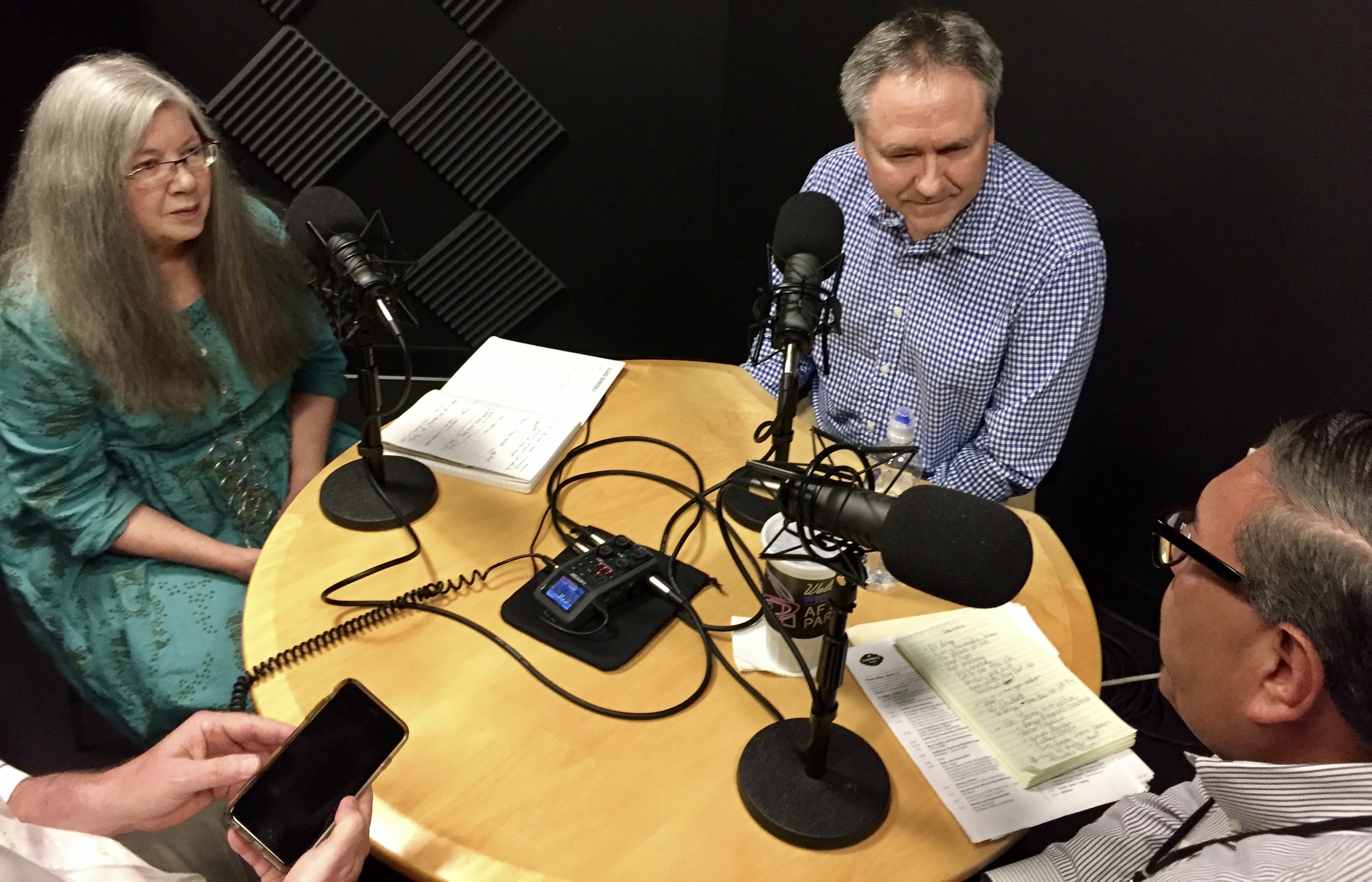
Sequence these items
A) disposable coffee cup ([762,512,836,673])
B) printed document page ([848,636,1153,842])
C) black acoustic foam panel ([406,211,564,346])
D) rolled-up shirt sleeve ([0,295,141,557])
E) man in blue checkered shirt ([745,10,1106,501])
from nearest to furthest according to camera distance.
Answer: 1. printed document page ([848,636,1153,842])
2. disposable coffee cup ([762,512,836,673])
3. rolled-up shirt sleeve ([0,295,141,557])
4. man in blue checkered shirt ([745,10,1106,501])
5. black acoustic foam panel ([406,211,564,346])

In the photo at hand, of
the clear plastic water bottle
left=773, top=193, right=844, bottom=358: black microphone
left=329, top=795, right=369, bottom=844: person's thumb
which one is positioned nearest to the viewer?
left=329, top=795, right=369, bottom=844: person's thumb

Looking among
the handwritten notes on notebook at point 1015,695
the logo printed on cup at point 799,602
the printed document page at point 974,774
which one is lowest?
the printed document page at point 974,774

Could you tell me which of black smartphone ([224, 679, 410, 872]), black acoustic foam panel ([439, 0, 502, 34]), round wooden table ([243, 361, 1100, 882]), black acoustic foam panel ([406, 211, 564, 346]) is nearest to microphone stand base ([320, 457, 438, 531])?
round wooden table ([243, 361, 1100, 882])

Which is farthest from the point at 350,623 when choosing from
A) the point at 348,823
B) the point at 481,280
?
the point at 481,280

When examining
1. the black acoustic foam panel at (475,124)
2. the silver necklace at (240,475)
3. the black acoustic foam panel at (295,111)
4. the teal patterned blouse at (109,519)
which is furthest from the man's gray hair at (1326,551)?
the black acoustic foam panel at (295,111)

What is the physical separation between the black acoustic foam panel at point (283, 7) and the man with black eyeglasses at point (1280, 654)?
2832 mm

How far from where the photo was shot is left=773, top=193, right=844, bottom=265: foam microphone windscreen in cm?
133

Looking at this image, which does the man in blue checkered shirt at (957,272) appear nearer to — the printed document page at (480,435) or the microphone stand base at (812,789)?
the printed document page at (480,435)

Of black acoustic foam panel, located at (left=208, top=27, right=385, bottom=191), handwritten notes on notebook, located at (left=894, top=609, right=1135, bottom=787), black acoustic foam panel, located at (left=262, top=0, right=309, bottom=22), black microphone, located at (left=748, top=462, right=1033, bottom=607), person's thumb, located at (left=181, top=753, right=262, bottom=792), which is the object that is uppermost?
black acoustic foam panel, located at (left=262, top=0, right=309, bottom=22)

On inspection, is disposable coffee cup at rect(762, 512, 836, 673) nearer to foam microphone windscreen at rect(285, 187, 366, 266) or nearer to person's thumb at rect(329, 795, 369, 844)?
person's thumb at rect(329, 795, 369, 844)

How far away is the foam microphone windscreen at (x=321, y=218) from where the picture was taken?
4.26 feet

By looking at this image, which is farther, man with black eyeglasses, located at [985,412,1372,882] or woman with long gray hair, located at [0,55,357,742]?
woman with long gray hair, located at [0,55,357,742]

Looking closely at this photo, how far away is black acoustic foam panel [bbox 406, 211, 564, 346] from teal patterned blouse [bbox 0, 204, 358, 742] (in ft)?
4.87

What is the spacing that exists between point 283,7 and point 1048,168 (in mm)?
2259
